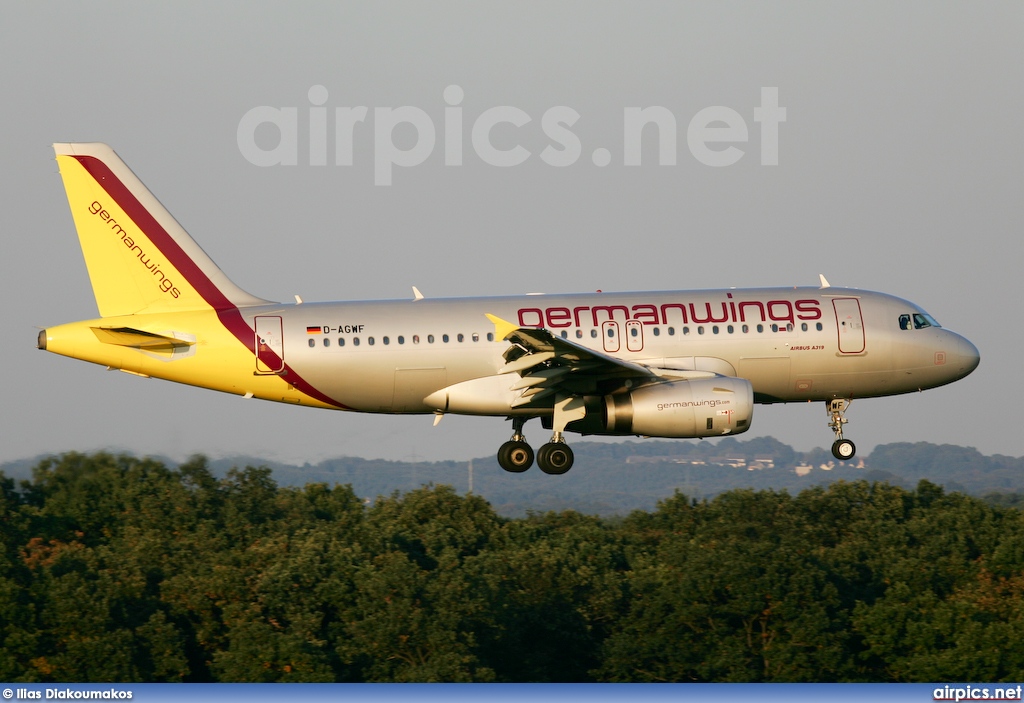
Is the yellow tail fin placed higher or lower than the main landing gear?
higher

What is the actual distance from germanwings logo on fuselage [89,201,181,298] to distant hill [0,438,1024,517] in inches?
3771

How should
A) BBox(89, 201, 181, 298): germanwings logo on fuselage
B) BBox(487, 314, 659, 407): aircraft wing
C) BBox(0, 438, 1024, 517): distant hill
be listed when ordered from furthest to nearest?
1. BBox(0, 438, 1024, 517): distant hill
2. BBox(89, 201, 181, 298): germanwings logo on fuselage
3. BBox(487, 314, 659, 407): aircraft wing

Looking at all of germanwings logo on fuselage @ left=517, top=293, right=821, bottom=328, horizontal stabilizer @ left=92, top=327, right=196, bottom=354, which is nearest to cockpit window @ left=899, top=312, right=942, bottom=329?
germanwings logo on fuselage @ left=517, top=293, right=821, bottom=328

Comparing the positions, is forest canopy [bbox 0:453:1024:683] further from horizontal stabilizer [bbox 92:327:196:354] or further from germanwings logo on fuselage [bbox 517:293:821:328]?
germanwings logo on fuselage [bbox 517:293:821:328]

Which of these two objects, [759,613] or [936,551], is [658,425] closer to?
[759,613]

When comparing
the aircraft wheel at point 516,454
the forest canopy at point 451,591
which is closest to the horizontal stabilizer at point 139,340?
the aircraft wheel at point 516,454

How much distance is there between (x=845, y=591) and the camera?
83625 mm

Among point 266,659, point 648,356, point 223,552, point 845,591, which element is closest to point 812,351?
point 648,356

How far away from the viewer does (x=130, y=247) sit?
141 feet

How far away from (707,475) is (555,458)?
418 feet

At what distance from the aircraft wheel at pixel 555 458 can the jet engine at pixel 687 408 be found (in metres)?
1.94

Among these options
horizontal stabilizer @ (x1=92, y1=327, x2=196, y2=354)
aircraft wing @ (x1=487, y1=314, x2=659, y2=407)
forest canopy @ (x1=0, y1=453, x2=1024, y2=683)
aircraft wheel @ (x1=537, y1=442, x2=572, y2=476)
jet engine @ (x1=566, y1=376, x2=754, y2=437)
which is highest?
horizontal stabilizer @ (x1=92, y1=327, x2=196, y2=354)

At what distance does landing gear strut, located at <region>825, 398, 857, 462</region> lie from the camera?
43.9 metres

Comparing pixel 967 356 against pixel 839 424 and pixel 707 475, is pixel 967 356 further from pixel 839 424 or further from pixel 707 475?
pixel 707 475
